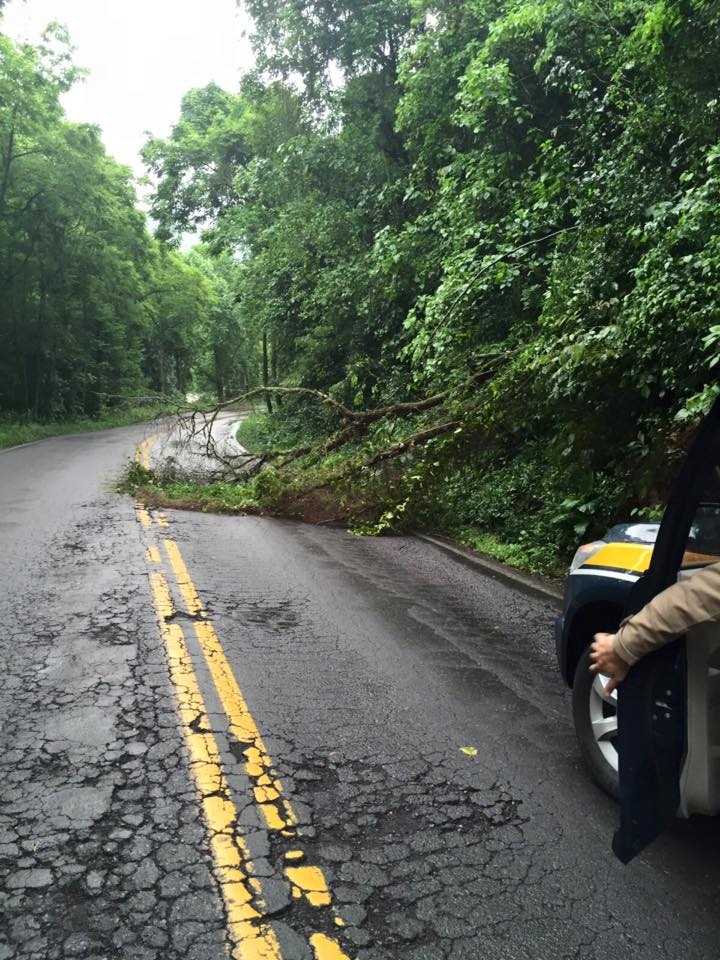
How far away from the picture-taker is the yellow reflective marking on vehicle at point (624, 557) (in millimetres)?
3245

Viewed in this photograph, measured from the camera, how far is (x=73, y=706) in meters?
4.18

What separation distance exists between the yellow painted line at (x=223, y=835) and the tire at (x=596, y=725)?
1732 millimetres

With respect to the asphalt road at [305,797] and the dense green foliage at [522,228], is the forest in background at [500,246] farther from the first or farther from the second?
the asphalt road at [305,797]

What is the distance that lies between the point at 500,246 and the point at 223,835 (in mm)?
8357

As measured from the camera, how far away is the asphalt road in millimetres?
2473

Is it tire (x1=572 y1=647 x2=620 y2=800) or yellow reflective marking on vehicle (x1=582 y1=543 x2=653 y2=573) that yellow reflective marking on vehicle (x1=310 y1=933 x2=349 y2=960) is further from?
yellow reflective marking on vehicle (x1=582 y1=543 x2=653 y2=573)

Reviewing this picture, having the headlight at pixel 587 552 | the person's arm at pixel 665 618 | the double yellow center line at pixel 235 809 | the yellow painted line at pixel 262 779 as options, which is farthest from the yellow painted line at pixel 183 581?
the person's arm at pixel 665 618

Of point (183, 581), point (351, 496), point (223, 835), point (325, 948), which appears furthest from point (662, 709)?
point (351, 496)

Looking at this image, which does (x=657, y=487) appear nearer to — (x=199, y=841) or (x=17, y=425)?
(x=199, y=841)

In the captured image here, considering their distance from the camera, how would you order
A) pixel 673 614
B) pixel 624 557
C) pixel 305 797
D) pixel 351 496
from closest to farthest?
1. pixel 673 614
2. pixel 305 797
3. pixel 624 557
4. pixel 351 496

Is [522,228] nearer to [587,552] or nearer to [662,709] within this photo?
[587,552]

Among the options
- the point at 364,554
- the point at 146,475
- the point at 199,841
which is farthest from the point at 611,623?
the point at 146,475

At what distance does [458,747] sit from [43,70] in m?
30.7

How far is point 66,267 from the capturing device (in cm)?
3175
